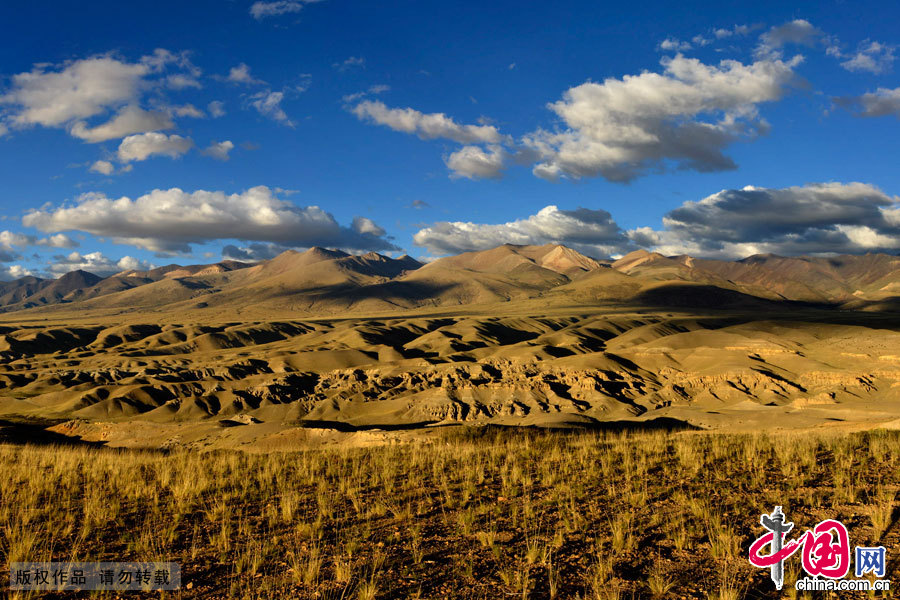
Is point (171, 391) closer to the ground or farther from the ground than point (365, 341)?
closer to the ground

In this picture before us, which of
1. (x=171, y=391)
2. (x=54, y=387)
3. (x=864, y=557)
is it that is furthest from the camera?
(x=54, y=387)

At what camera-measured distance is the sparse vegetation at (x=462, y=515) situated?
23.6 ft

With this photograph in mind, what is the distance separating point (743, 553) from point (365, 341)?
13390 centimetres

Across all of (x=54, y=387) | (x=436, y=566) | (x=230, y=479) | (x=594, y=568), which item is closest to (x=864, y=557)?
(x=594, y=568)

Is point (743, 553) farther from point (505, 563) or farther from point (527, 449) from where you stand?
point (527, 449)

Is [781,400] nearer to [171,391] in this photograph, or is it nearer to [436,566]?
[436,566]

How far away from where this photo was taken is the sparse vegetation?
283 inches

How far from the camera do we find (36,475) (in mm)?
13789

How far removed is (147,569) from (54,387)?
100 meters

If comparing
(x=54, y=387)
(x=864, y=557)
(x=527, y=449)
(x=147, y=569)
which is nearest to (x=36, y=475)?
(x=147, y=569)

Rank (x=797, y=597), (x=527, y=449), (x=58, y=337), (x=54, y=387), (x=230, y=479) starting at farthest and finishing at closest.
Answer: (x=58, y=337), (x=54, y=387), (x=527, y=449), (x=230, y=479), (x=797, y=597)

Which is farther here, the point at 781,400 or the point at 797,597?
the point at 781,400

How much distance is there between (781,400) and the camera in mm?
62656

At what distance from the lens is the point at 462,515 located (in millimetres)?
9727
